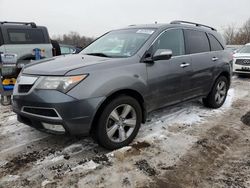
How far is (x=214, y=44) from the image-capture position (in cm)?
584

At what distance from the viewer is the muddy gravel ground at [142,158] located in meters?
3.12

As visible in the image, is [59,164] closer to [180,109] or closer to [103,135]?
[103,135]

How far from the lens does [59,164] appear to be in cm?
345

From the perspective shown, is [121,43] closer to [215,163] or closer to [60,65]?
[60,65]

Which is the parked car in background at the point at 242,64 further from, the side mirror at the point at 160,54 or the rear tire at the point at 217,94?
the side mirror at the point at 160,54

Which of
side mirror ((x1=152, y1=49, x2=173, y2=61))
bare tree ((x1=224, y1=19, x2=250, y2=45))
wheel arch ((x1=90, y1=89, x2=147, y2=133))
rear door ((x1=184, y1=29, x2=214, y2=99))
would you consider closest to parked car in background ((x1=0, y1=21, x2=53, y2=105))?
wheel arch ((x1=90, y1=89, x2=147, y2=133))

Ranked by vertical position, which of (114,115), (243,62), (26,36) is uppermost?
(26,36)

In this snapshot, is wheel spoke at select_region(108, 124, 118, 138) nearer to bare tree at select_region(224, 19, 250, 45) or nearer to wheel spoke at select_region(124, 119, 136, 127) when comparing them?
wheel spoke at select_region(124, 119, 136, 127)

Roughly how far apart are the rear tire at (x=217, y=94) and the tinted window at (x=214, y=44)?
0.63 m

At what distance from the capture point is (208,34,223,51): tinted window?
227 inches

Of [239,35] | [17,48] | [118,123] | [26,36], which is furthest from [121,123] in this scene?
[239,35]

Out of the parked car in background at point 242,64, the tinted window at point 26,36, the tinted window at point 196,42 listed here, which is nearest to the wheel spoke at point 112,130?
the tinted window at point 196,42

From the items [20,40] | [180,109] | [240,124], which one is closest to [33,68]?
[180,109]

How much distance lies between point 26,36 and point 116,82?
5.05 meters
